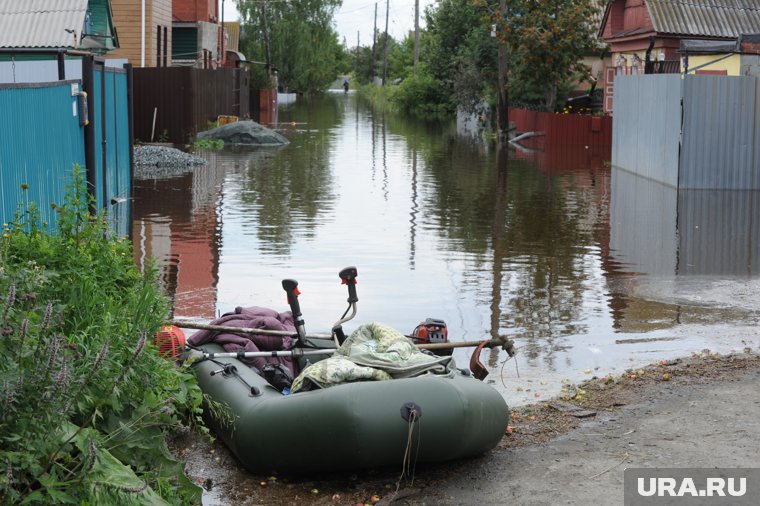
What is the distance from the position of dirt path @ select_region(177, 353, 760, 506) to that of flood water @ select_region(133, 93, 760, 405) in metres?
0.71

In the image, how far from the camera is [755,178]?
69.3 ft

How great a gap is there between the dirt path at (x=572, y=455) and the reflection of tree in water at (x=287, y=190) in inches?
283

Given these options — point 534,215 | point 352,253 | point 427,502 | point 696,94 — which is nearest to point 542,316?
point 352,253

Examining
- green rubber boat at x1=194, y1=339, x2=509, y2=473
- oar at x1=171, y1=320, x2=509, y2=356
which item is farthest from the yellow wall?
green rubber boat at x1=194, y1=339, x2=509, y2=473

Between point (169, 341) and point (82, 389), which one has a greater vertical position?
point (82, 389)

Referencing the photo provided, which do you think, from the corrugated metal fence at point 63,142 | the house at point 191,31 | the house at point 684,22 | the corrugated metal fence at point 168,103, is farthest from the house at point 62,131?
the house at point 191,31

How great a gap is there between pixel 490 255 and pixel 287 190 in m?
8.10

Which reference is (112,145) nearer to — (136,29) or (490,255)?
(490,255)

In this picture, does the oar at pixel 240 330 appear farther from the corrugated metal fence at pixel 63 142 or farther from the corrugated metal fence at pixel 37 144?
the corrugated metal fence at pixel 37 144

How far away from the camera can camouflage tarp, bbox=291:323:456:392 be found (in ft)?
22.1

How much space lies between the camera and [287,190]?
22.1 m

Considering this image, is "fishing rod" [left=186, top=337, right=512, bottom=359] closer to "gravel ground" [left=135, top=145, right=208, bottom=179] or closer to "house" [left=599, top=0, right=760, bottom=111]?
"gravel ground" [left=135, top=145, right=208, bottom=179]

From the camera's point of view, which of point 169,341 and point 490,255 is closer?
A: point 169,341

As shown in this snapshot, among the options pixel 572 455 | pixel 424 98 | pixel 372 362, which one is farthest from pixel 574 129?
pixel 372 362
